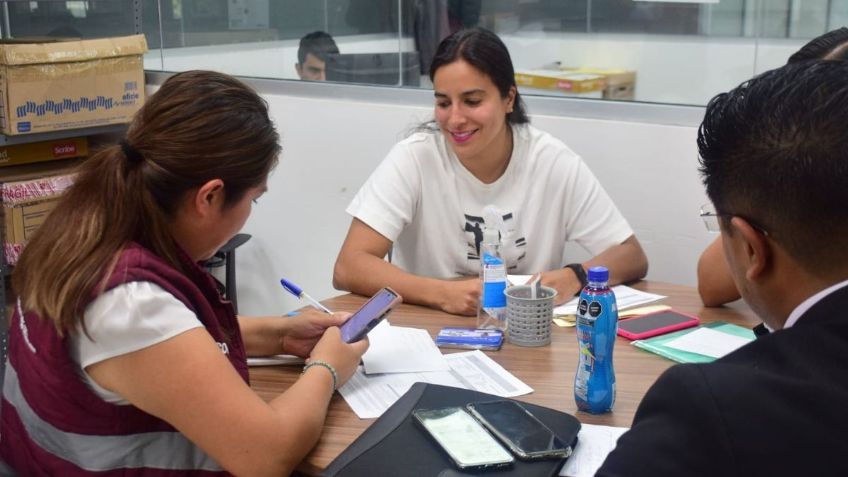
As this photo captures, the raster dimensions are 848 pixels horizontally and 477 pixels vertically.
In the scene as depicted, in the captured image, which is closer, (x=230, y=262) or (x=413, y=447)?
(x=413, y=447)

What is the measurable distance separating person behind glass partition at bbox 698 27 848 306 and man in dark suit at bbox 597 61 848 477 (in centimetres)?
105

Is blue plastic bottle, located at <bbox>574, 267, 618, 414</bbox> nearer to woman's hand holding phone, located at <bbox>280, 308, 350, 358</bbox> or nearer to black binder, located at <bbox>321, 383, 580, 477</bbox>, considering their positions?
black binder, located at <bbox>321, 383, 580, 477</bbox>

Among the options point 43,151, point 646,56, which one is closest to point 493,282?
point 646,56

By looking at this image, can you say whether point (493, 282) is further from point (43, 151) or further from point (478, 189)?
point (43, 151)

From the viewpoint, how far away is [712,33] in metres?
2.71

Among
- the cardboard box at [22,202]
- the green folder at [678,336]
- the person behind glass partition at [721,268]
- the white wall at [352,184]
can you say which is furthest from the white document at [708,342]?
the cardboard box at [22,202]

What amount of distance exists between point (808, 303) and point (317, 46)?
9.41ft

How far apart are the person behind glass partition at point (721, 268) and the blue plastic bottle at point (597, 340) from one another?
0.65 meters

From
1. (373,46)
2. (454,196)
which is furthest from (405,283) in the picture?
(373,46)

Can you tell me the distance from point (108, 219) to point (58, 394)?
0.26 meters

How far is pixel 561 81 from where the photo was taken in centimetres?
289

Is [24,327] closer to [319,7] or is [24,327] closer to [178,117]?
[178,117]

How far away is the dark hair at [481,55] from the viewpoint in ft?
7.84

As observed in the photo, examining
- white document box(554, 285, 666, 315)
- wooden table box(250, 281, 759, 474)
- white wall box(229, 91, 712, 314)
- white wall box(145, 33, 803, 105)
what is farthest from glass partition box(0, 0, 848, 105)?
wooden table box(250, 281, 759, 474)
